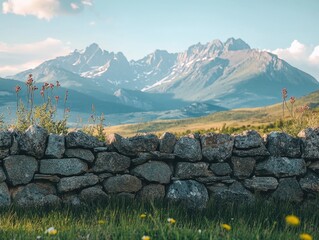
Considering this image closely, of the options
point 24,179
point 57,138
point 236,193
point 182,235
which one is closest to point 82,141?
point 57,138

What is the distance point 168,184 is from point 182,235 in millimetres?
3876

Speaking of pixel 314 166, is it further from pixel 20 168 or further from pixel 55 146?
pixel 20 168

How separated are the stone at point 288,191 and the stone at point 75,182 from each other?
12.2 feet

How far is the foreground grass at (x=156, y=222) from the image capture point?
16.6 feet

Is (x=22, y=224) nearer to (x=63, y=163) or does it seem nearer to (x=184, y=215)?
(x=63, y=163)

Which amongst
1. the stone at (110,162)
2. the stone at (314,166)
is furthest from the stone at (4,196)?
the stone at (314,166)

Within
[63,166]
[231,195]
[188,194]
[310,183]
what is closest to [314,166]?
[310,183]

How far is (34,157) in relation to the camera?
26.5 ft

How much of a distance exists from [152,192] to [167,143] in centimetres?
103

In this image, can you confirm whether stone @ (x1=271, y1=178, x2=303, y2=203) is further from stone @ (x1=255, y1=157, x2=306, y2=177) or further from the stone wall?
stone @ (x1=255, y1=157, x2=306, y2=177)

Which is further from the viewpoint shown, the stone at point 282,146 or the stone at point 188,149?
the stone at point 282,146

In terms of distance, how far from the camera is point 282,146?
8.98 m

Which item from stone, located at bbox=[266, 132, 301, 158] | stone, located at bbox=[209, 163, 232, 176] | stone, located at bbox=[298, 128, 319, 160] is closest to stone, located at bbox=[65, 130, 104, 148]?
stone, located at bbox=[209, 163, 232, 176]

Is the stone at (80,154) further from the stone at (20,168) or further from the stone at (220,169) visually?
the stone at (220,169)
